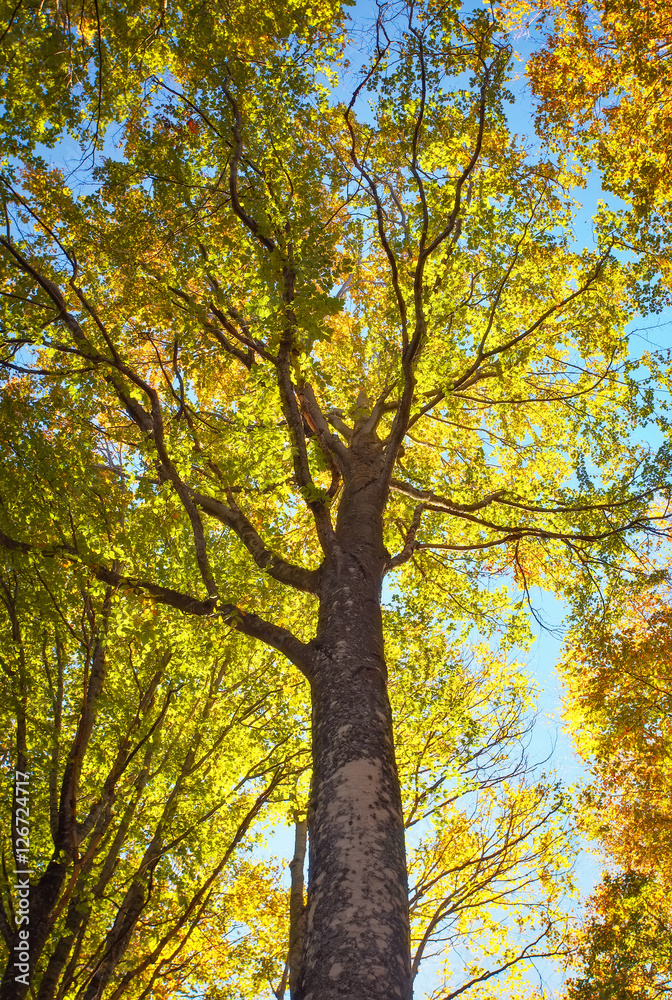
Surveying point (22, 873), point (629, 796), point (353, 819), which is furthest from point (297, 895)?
point (629, 796)

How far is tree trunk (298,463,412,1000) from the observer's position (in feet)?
7.30

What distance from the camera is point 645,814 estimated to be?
37.5 feet

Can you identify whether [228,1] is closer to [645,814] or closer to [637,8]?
[637,8]

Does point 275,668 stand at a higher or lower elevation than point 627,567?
lower

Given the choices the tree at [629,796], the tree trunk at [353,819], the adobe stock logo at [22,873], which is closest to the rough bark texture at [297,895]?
the tree trunk at [353,819]

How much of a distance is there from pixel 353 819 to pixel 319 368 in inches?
198

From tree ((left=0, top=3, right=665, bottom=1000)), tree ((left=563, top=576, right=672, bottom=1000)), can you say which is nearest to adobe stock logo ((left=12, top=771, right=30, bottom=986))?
tree ((left=0, top=3, right=665, bottom=1000))

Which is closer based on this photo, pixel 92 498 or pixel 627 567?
pixel 92 498

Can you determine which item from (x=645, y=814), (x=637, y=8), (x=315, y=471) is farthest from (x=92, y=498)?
(x=645, y=814)

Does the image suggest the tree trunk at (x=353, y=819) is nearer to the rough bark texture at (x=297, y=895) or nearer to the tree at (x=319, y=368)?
the tree at (x=319, y=368)

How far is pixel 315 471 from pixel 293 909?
15.9 feet

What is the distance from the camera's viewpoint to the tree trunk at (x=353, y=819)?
7.30ft

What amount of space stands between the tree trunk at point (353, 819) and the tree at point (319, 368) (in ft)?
0.04

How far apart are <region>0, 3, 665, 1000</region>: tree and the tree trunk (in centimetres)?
1
